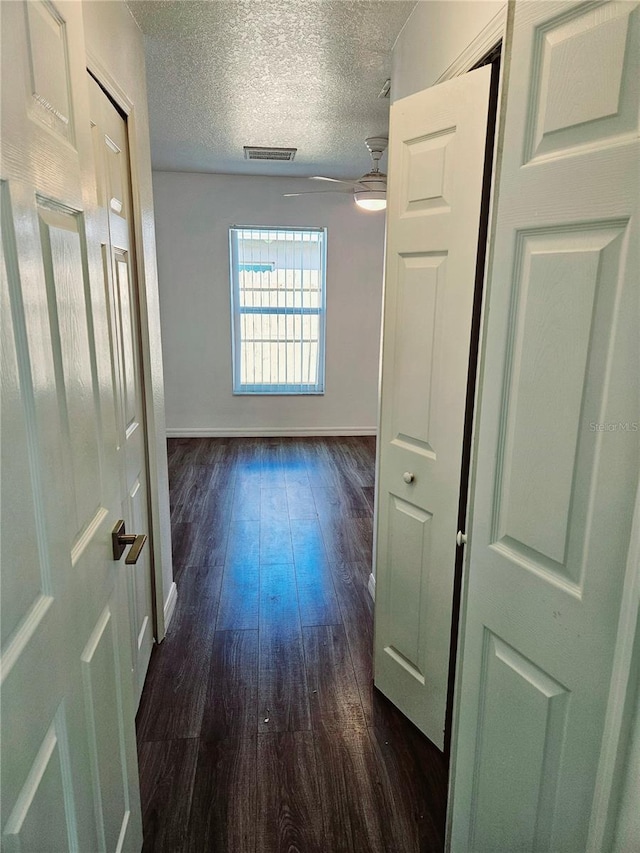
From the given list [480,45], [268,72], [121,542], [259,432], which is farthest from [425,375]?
[259,432]

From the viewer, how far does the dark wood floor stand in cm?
160

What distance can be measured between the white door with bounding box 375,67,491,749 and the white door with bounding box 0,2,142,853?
0.96 m

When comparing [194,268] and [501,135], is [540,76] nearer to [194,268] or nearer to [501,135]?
[501,135]

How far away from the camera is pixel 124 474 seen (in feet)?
6.04

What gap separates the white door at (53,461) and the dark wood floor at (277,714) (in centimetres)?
53

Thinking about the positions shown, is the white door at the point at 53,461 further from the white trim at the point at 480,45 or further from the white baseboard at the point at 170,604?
the white baseboard at the point at 170,604

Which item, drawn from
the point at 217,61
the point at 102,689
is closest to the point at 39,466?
the point at 102,689

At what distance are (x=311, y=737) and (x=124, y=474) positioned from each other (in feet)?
3.85

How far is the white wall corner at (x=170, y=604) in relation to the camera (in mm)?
2506

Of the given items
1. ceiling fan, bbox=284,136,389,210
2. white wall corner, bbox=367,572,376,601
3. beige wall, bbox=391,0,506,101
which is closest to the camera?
beige wall, bbox=391,0,506,101

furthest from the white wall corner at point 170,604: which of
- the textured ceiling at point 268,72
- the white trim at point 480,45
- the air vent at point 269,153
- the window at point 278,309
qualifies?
the air vent at point 269,153

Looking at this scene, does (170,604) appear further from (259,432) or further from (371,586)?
(259,432)

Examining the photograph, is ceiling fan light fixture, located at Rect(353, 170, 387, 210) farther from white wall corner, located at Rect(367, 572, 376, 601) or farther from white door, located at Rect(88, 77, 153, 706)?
white wall corner, located at Rect(367, 572, 376, 601)

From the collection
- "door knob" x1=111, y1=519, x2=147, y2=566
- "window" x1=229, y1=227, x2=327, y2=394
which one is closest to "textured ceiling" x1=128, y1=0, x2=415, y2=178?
"window" x1=229, y1=227, x2=327, y2=394
